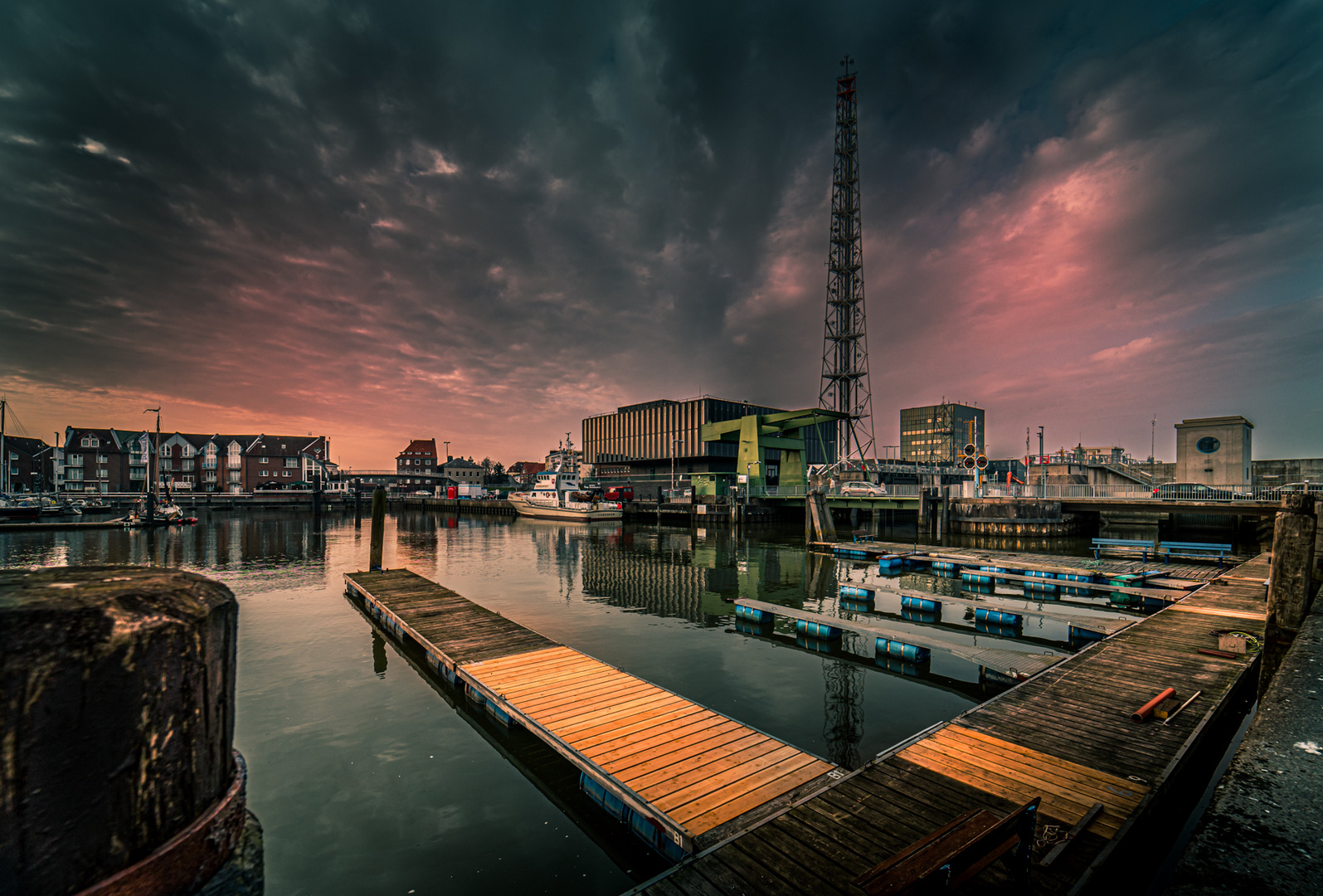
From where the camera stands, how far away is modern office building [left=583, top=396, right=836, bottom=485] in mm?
82188

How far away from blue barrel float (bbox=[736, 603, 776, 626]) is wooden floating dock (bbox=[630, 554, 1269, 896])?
26.2 ft

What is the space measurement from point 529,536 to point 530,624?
27006 mm

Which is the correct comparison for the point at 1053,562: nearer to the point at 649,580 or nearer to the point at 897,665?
the point at 897,665

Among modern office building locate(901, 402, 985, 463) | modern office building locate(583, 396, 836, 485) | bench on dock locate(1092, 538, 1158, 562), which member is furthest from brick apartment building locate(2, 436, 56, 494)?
modern office building locate(901, 402, 985, 463)

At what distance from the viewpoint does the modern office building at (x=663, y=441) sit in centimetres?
8219

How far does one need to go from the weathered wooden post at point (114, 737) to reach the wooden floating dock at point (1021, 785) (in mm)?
4261

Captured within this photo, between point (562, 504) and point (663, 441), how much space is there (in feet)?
101

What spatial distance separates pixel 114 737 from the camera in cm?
114

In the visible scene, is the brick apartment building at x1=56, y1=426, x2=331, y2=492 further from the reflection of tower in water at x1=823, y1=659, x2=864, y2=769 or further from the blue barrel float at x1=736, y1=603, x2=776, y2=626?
the reflection of tower in water at x1=823, y1=659, x2=864, y2=769

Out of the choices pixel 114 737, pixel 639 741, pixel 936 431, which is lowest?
pixel 639 741

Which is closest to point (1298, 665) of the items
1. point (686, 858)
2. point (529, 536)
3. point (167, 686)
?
point (686, 858)

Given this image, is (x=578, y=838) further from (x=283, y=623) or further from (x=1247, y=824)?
(x=283, y=623)

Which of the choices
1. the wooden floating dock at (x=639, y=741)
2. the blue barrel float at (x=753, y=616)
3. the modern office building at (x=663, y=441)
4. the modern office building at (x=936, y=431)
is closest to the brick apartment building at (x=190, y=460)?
the modern office building at (x=663, y=441)

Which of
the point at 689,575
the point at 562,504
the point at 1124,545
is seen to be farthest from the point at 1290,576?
the point at 562,504
